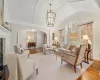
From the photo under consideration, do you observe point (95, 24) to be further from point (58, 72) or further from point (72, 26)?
point (58, 72)

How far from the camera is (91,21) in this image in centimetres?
567

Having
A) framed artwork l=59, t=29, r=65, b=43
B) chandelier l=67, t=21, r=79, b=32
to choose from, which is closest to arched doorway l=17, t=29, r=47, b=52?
framed artwork l=59, t=29, r=65, b=43

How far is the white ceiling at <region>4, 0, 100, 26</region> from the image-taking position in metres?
5.55

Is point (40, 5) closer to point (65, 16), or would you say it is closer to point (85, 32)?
point (65, 16)

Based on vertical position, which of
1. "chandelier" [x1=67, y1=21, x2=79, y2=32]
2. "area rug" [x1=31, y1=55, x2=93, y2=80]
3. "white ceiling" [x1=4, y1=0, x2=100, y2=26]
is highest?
"white ceiling" [x1=4, y1=0, x2=100, y2=26]

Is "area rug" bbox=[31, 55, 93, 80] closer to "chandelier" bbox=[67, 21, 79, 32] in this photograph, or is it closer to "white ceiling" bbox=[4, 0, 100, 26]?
"chandelier" bbox=[67, 21, 79, 32]

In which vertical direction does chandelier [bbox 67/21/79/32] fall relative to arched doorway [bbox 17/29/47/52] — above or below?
above

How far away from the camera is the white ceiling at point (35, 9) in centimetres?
555

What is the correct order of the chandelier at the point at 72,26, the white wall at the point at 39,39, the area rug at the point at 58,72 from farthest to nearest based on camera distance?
1. the white wall at the point at 39,39
2. the chandelier at the point at 72,26
3. the area rug at the point at 58,72

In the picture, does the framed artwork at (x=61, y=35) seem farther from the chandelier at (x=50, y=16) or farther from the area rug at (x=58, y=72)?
the area rug at (x=58, y=72)

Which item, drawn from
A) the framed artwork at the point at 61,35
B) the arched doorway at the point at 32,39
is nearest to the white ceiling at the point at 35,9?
the framed artwork at the point at 61,35

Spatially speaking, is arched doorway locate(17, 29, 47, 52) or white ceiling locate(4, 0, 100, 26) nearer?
white ceiling locate(4, 0, 100, 26)

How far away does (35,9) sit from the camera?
6.50 meters

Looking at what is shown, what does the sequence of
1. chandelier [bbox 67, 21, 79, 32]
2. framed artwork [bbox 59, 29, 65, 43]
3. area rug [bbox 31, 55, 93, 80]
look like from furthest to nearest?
1. framed artwork [bbox 59, 29, 65, 43]
2. chandelier [bbox 67, 21, 79, 32]
3. area rug [bbox 31, 55, 93, 80]
